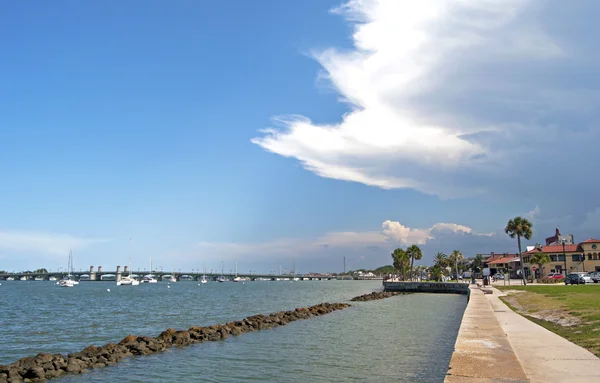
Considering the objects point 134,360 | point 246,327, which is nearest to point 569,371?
point 134,360

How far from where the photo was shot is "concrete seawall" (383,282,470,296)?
90488 mm

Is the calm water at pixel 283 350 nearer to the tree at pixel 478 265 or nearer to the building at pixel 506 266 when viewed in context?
the building at pixel 506 266

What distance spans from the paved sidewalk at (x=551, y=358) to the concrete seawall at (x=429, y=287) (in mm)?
71769

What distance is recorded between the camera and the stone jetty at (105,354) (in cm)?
1848

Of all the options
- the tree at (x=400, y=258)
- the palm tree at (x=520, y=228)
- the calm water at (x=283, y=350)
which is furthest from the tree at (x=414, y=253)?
the calm water at (x=283, y=350)

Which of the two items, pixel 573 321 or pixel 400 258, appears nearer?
pixel 573 321

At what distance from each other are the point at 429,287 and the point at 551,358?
9032 cm

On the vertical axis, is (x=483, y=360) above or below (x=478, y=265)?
above

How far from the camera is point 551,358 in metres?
13.7

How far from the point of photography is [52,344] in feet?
93.4

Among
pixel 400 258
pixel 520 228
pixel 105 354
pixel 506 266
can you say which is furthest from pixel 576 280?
pixel 506 266

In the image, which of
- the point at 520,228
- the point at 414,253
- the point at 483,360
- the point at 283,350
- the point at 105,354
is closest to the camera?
the point at 483,360

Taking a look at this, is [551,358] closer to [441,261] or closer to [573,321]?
[573,321]

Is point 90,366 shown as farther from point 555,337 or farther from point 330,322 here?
point 330,322
